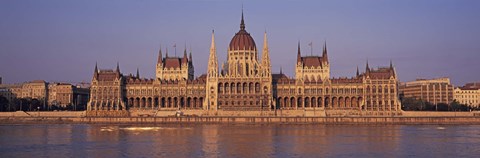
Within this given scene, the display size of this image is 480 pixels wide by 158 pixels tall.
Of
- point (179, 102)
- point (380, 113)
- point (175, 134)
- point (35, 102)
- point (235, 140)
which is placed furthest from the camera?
point (35, 102)

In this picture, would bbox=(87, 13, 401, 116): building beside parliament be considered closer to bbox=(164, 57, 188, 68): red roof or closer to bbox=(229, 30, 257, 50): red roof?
bbox=(229, 30, 257, 50): red roof

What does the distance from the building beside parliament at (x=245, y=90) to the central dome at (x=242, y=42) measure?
0.25m

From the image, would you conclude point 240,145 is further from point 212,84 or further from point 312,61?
point 312,61

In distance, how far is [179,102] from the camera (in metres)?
144

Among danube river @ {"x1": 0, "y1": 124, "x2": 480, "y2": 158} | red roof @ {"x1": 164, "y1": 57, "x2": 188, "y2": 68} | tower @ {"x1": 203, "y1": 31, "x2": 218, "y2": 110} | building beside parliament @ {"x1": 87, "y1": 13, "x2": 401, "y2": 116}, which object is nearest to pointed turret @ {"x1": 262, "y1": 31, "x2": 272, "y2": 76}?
building beside parliament @ {"x1": 87, "y1": 13, "x2": 401, "y2": 116}

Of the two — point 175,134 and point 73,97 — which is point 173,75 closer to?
point 73,97

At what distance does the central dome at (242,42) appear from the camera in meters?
148

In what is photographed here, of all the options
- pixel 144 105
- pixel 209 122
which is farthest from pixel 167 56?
pixel 209 122

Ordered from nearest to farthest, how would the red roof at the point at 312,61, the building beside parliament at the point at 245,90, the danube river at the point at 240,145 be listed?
the danube river at the point at 240,145, the building beside parliament at the point at 245,90, the red roof at the point at 312,61

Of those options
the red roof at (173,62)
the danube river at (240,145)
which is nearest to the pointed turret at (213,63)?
the red roof at (173,62)

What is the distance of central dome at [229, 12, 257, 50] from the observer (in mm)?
148250

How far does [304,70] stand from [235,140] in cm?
7728

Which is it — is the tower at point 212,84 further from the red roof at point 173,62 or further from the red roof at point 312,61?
the red roof at point 312,61

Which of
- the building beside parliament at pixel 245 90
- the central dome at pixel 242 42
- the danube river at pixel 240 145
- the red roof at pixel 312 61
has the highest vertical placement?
the central dome at pixel 242 42
